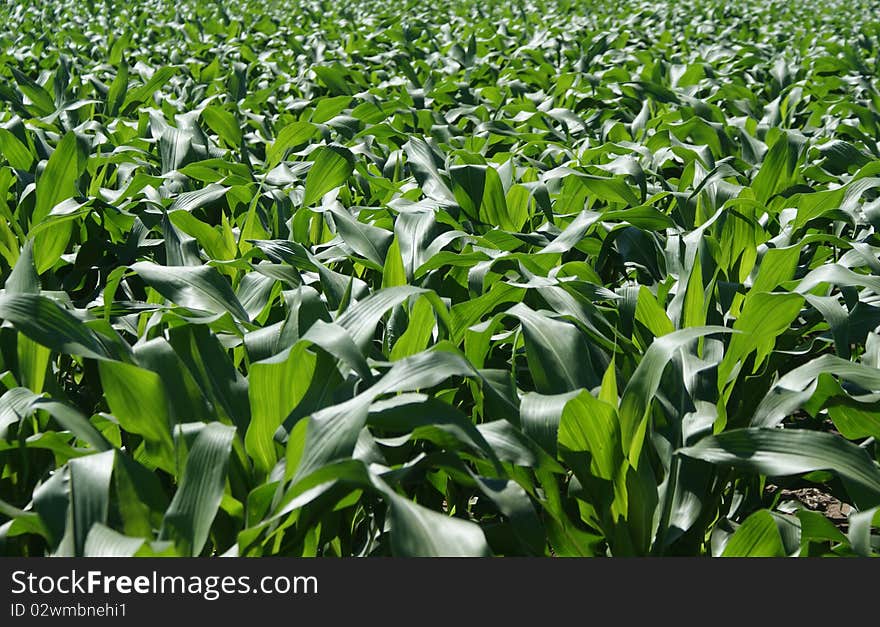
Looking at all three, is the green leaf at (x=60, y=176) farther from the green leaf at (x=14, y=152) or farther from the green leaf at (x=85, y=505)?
the green leaf at (x=85, y=505)

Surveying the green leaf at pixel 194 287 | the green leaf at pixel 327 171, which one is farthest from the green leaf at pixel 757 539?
the green leaf at pixel 327 171

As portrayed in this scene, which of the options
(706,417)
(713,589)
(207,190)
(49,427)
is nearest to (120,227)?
(207,190)

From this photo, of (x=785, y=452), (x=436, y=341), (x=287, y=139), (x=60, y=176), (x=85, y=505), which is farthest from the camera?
(x=287, y=139)

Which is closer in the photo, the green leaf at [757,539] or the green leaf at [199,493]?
the green leaf at [199,493]

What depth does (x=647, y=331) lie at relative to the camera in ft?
6.59

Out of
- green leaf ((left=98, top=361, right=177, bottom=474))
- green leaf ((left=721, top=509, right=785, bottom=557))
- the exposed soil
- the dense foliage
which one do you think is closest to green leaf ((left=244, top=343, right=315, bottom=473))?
the dense foliage

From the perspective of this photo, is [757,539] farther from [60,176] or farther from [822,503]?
[60,176]

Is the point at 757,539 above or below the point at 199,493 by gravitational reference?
below

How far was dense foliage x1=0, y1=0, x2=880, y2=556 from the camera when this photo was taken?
4.76 feet

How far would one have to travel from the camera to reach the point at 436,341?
1.94m

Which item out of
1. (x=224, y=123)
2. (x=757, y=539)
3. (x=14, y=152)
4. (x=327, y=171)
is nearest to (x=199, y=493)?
(x=757, y=539)

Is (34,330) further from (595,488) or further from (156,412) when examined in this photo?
(595,488)

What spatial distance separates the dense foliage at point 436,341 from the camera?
1.45 meters

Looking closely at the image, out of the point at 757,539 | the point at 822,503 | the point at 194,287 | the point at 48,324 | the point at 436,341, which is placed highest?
the point at 48,324
